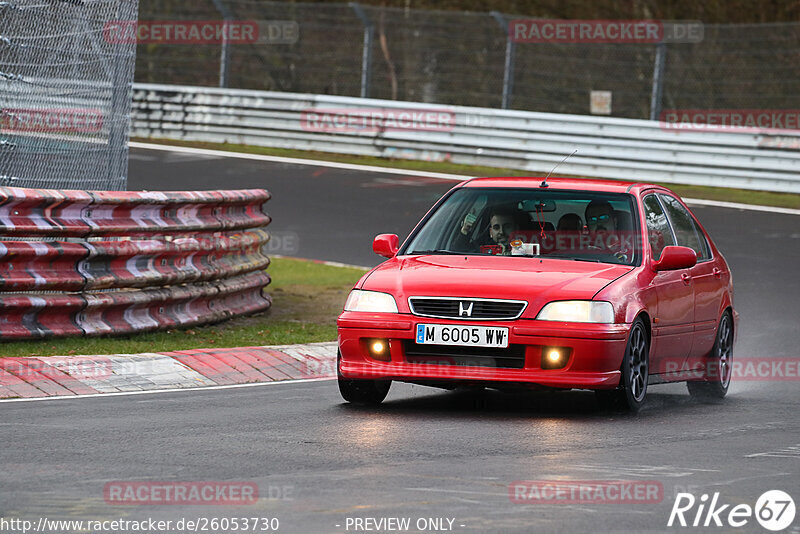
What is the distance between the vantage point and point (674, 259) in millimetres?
9805

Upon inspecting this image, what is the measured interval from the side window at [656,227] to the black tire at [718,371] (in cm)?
81

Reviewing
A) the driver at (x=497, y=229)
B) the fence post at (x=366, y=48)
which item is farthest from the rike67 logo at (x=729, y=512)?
the fence post at (x=366, y=48)

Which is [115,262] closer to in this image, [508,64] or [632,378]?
[632,378]

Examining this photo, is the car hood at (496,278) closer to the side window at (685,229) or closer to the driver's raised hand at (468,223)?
the driver's raised hand at (468,223)

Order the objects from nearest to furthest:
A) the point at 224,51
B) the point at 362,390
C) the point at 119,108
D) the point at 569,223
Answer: the point at 362,390 < the point at 569,223 < the point at 119,108 < the point at 224,51

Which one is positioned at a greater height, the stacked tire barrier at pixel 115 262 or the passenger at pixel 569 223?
the passenger at pixel 569 223

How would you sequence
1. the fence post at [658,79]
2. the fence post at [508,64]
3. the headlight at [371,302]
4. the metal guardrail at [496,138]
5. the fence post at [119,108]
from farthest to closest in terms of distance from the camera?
the fence post at [508,64] < the fence post at [658,79] < the metal guardrail at [496,138] < the fence post at [119,108] < the headlight at [371,302]

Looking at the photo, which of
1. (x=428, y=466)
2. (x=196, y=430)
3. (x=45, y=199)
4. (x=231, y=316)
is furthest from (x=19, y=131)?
(x=428, y=466)

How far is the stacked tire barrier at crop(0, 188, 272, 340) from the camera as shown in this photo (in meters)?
11.0

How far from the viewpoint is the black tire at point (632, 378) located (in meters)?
9.24

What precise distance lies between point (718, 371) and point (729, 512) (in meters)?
4.64

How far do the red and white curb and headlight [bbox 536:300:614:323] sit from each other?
252 cm

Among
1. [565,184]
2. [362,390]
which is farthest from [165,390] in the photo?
[565,184]

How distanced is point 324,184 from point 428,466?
1715 centimetres
